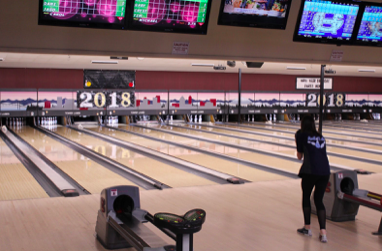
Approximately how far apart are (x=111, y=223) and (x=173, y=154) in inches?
175

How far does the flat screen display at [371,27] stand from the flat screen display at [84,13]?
259cm

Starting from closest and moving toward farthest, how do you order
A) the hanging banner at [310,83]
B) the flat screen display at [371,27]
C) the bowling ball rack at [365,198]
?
the bowling ball rack at [365,198]
the flat screen display at [371,27]
the hanging banner at [310,83]

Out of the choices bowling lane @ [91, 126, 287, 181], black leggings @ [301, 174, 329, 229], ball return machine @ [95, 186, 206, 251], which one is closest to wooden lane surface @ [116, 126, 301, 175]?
bowling lane @ [91, 126, 287, 181]

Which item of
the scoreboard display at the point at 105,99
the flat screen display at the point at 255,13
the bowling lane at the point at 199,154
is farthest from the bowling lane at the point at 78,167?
the scoreboard display at the point at 105,99

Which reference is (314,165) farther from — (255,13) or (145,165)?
(145,165)

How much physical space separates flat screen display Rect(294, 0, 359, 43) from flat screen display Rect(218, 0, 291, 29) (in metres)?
0.27

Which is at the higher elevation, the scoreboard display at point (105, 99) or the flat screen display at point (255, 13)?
the flat screen display at point (255, 13)

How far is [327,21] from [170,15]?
5.58 feet

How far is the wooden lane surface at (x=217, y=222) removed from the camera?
2986 millimetres

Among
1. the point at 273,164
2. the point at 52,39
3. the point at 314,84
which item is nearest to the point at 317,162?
the point at 52,39

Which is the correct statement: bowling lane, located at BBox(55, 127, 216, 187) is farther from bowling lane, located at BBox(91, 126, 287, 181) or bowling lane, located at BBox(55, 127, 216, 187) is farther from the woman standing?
the woman standing

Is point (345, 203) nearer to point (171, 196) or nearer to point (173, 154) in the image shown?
point (171, 196)

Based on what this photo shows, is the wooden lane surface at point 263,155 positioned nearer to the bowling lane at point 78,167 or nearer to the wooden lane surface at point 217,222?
the wooden lane surface at point 217,222

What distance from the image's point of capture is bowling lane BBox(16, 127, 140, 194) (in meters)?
5.09
